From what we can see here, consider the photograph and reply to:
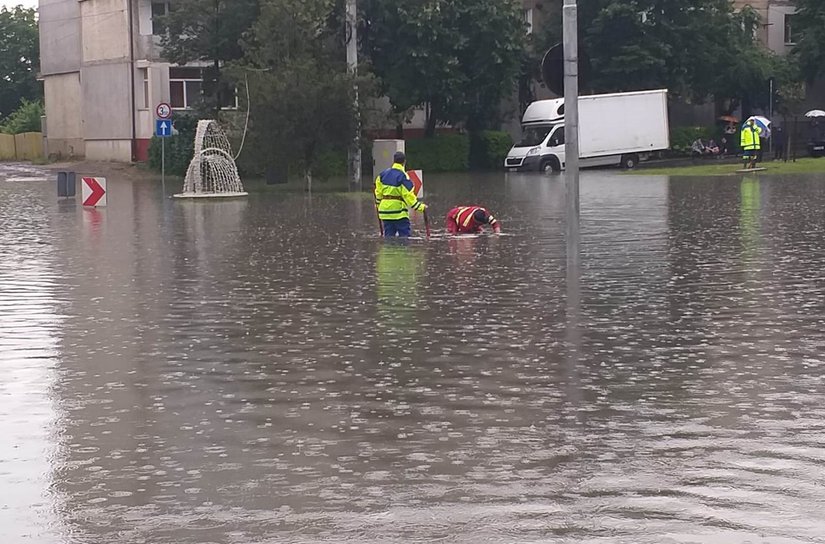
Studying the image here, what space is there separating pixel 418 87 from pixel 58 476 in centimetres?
4584

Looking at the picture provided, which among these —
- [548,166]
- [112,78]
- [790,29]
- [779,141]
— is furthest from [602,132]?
[112,78]

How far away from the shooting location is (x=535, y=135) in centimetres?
5297

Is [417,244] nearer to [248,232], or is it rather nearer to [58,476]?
[248,232]

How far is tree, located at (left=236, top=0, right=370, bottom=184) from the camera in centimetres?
3662

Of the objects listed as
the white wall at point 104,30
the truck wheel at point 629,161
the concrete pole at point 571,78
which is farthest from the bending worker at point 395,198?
the white wall at point 104,30

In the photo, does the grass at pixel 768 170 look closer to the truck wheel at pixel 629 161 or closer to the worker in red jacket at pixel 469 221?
the truck wheel at pixel 629 161

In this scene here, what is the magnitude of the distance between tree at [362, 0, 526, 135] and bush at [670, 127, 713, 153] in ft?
28.6

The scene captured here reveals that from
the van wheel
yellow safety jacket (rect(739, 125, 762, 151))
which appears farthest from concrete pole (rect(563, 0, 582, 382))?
the van wheel

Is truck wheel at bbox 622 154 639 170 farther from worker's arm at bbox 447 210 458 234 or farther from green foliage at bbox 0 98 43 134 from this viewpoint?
green foliage at bbox 0 98 43 134

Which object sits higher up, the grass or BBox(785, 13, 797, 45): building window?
BBox(785, 13, 797, 45): building window

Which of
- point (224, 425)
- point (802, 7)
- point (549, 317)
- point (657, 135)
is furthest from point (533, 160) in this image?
point (224, 425)

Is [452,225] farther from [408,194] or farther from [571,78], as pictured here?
[571,78]

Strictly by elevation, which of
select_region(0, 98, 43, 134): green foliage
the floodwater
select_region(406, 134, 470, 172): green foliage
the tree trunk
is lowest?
the floodwater

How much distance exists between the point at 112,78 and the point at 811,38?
101 ft
